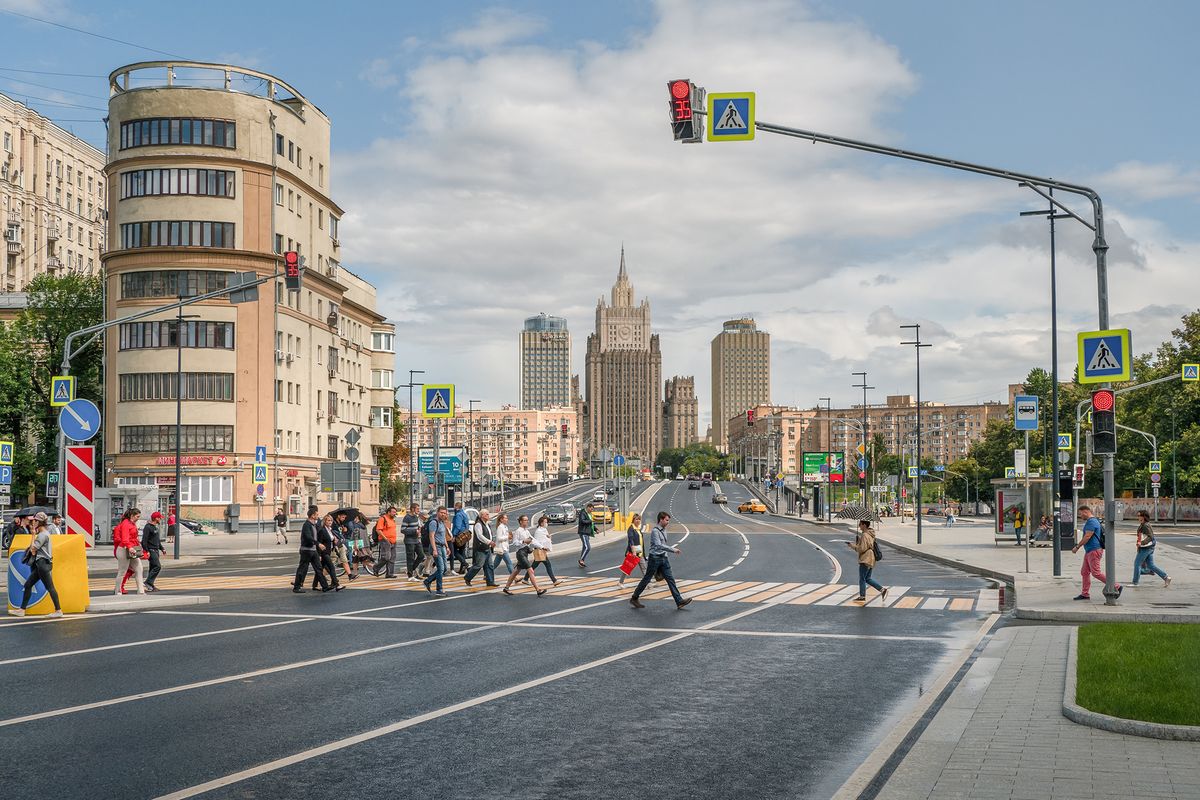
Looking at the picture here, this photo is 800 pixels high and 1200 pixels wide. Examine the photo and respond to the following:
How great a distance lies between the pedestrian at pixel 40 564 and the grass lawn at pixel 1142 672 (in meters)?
15.7

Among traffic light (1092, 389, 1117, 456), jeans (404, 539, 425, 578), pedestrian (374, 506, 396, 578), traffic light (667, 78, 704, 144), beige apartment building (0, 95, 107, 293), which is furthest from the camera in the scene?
beige apartment building (0, 95, 107, 293)

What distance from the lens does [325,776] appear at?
8062 mm

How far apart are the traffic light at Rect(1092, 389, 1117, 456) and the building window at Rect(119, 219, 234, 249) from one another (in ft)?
172

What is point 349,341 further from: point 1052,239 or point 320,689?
point 320,689

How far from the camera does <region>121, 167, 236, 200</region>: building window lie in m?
61.5

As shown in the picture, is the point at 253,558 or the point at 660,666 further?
the point at 253,558

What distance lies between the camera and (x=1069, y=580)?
2664 centimetres

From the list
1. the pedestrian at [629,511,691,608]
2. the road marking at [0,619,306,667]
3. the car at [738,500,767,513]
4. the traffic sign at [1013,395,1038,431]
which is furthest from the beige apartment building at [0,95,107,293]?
the pedestrian at [629,511,691,608]

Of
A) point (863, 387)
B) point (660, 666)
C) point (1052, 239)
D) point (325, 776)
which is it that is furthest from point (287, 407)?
point (325, 776)

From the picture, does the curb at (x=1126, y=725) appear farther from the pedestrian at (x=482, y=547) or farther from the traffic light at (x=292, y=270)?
the traffic light at (x=292, y=270)

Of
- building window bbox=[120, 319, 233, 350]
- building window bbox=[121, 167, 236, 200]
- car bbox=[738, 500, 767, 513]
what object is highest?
building window bbox=[121, 167, 236, 200]

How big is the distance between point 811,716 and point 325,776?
15.2 ft

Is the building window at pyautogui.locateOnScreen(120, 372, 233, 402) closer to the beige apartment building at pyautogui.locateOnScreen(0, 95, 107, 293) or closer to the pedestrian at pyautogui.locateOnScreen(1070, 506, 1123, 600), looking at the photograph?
the beige apartment building at pyautogui.locateOnScreen(0, 95, 107, 293)

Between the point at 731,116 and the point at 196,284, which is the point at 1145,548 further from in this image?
the point at 196,284
